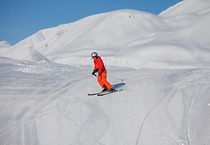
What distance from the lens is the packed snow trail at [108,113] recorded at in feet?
12.6

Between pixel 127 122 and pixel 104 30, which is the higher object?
pixel 104 30

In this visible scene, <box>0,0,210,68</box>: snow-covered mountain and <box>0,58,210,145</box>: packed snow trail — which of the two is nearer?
<box>0,58,210,145</box>: packed snow trail

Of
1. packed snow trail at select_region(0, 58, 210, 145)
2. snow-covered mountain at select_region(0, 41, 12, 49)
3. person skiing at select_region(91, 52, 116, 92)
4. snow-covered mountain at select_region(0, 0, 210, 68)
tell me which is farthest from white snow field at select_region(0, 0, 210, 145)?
snow-covered mountain at select_region(0, 41, 12, 49)

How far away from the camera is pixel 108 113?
4.99 metres

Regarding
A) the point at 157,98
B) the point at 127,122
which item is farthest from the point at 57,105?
the point at 157,98

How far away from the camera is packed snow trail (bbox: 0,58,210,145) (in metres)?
3.85

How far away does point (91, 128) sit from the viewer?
4.22 metres

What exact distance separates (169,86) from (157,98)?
1.40 meters

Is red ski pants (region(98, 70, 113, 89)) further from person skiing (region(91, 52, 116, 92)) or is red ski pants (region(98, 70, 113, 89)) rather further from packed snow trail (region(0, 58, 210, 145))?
packed snow trail (region(0, 58, 210, 145))

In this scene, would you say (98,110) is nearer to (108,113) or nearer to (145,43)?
(108,113)

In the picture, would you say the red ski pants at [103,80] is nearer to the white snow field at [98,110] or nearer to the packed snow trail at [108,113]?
the white snow field at [98,110]

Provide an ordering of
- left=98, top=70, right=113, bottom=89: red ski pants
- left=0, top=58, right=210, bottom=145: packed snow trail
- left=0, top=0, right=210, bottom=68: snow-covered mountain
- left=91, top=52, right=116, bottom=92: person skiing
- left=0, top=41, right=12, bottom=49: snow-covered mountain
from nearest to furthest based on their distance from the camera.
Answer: left=0, top=58, right=210, bottom=145: packed snow trail < left=91, top=52, right=116, bottom=92: person skiing < left=98, top=70, right=113, bottom=89: red ski pants < left=0, top=0, right=210, bottom=68: snow-covered mountain < left=0, top=41, right=12, bottom=49: snow-covered mountain

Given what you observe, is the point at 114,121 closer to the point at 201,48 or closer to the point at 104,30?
the point at 201,48

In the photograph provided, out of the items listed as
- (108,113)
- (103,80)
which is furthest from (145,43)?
(108,113)
